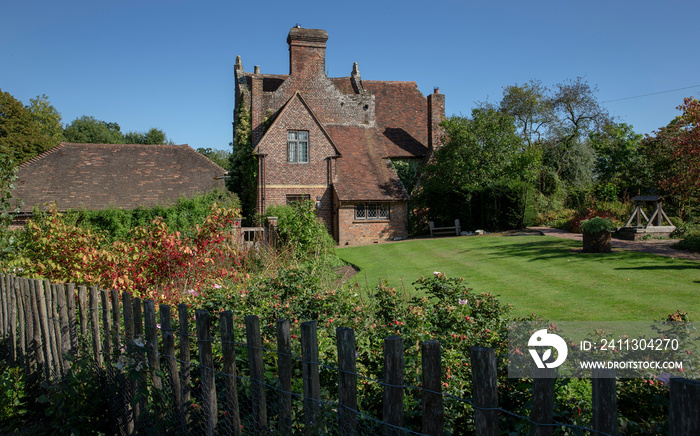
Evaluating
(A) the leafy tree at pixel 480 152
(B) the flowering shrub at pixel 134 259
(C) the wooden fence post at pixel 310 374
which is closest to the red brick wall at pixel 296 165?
(A) the leafy tree at pixel 480 152

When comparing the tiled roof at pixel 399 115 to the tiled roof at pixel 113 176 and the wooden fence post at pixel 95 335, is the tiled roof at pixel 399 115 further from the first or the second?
the wooden fence post at pixel 95 335

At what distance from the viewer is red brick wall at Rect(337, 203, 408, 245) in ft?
80.3

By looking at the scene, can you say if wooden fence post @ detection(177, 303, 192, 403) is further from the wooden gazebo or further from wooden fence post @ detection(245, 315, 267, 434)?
the wooden gazebo

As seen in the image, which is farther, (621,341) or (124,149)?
(124,149)

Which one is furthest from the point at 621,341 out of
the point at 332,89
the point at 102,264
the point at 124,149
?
the point at 124,149

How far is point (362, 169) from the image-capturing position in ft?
86.5

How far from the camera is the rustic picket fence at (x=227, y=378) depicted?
182cm

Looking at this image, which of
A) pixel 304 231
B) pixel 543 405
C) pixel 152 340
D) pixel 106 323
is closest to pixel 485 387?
pixel 543 405

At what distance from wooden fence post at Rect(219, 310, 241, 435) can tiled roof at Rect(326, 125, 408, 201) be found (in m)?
21.1

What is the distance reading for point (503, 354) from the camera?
3.68 m

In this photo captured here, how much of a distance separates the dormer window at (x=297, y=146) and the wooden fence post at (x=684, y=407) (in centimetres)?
2436

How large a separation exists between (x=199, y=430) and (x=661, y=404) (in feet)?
10.4

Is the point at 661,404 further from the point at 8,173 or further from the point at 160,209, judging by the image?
the point at 160,209

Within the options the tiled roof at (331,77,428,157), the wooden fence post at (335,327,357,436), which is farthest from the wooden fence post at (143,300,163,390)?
the tiled roof at (331,77,428,157)
